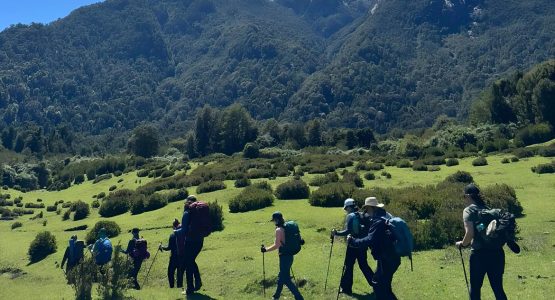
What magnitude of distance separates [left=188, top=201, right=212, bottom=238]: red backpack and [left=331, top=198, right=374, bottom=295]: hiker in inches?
147

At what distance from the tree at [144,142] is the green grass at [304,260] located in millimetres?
68339

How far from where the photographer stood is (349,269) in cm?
1239

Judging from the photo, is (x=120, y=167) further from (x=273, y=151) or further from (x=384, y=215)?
(x=384, y=215)

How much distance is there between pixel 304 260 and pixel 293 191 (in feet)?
48.3

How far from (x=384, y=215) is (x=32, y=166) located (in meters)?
98.8

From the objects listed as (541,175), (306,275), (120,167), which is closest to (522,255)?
(306,275)

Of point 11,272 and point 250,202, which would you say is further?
point 250,202

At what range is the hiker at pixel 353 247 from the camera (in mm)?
11227

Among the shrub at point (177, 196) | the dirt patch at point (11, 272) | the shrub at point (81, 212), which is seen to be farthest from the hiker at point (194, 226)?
the shrub at point (81, 212)

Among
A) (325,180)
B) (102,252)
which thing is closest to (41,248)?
(102,252)

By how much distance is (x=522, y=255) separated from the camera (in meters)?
15.1

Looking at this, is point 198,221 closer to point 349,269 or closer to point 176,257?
point 176,257

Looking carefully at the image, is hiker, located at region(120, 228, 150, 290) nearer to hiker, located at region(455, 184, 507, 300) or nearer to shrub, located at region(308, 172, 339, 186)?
hiker, located at region(455, 184, 507, 300)

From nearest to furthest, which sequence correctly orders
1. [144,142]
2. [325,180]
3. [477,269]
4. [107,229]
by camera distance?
[477,269], [107,229], [325,180], [144,142]
